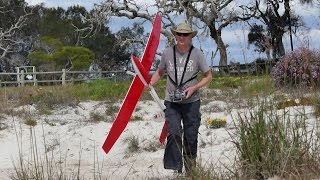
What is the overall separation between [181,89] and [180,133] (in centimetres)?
42

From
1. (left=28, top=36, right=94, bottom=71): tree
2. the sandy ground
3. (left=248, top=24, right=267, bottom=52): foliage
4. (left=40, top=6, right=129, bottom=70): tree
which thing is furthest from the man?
(left=40, top=6, right=129, bottom=70): tree

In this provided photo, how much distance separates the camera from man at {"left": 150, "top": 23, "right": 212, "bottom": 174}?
5543mm

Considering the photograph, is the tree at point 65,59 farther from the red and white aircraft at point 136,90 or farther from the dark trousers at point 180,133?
the dark trousers at point 180,133

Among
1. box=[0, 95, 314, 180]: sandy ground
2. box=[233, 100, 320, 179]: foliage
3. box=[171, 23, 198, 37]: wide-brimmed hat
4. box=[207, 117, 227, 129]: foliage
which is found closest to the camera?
box=[233, 100, 320, 179]: foliage

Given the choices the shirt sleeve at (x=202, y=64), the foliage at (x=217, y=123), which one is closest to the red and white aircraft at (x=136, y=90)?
the shirt sleeve at (x=202, y=64)

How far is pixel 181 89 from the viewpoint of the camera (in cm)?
554

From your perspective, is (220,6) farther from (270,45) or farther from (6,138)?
(270,45)

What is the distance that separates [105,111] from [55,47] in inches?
1415

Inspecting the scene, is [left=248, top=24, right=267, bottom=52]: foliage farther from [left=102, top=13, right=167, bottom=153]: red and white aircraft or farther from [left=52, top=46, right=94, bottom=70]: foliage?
[left=52, top=46, right=94, bottom=70]: foliage

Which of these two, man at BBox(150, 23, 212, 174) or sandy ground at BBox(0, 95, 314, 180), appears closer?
man at BBox(150, 23, 212, 174)

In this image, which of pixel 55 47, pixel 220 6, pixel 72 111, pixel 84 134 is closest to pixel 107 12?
pixel 220 6

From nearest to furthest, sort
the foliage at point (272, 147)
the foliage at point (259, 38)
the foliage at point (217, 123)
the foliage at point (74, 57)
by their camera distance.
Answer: the foliage at point (272, 147)
the foliage at point (259, 38)
the foliage at point (217, 123)
the foliage at point (74, 57)

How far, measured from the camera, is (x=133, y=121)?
1024cm

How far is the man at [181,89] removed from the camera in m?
5.54
